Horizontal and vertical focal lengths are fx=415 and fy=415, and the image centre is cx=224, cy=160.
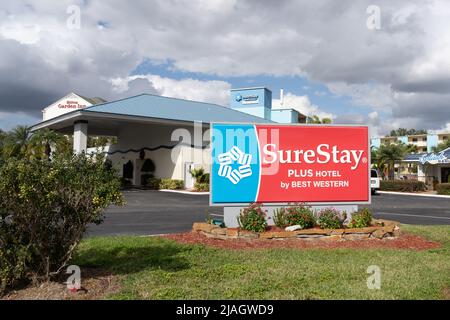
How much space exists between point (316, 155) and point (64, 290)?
280 inches

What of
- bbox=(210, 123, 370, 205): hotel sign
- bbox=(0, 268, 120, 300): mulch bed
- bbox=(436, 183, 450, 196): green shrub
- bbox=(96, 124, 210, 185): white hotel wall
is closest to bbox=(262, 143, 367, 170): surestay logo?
bbox=(210, 123, 370, 205): hotel sign

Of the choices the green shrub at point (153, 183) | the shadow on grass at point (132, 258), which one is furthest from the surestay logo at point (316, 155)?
the green shrub at point (153, 183)

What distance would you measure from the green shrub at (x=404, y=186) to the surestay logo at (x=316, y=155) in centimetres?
2846

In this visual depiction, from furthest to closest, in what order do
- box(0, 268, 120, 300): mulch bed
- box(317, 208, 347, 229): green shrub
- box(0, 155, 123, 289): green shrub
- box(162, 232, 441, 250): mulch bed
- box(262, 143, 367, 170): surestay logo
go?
box(262, 143, 367, 170): surestay logo < box(317, 208, 347, 229): green shrub < box(162, 232, 441, 250): mulch bed < box(0, 268, 120, 300): mulch bed < box(0, 155, 123, 289): green shrub

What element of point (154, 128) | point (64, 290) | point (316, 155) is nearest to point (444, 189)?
point (154, 128)

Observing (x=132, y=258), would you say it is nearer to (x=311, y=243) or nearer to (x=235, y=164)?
(x=235, y=164)

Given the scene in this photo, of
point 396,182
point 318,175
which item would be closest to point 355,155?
point 318,175

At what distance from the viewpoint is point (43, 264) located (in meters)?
5.62

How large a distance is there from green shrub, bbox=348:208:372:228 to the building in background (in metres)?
21.5

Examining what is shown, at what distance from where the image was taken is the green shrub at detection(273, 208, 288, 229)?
990 centimetres

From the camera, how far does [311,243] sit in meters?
9.04

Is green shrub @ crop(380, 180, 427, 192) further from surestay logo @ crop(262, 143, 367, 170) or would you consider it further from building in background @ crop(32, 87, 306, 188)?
surestay logo @ crop(262, 143, 367, 170)

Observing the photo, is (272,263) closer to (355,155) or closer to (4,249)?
(4,249)

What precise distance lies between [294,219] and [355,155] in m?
2.58
